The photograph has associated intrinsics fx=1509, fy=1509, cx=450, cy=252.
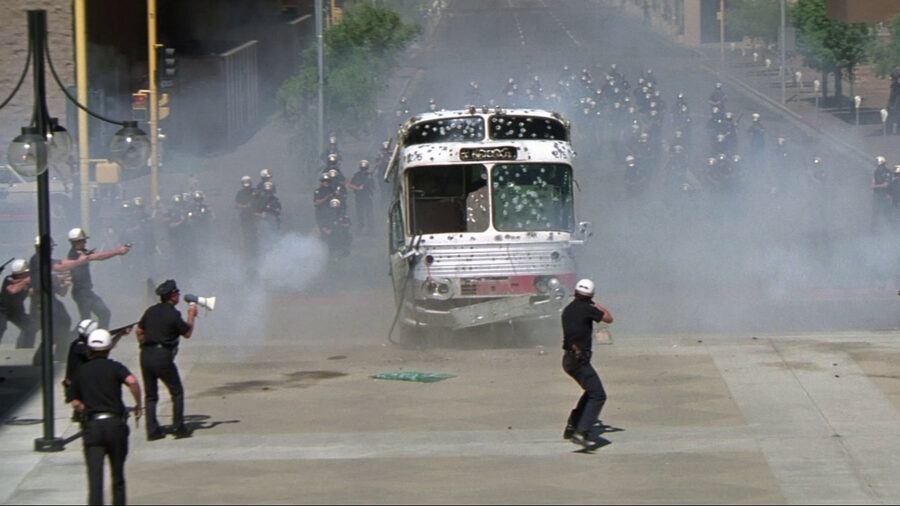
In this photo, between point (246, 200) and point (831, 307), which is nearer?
point (831, 307)

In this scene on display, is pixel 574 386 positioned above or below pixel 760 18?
below

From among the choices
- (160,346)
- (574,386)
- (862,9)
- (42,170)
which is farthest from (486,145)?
(862,9)

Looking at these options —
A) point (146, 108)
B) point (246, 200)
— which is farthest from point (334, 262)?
point (146, 108)

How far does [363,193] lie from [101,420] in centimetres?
1956

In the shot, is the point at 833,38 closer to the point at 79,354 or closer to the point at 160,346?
the point at 160,346

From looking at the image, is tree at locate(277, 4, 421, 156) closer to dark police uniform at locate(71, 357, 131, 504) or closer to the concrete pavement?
the concrete pavement

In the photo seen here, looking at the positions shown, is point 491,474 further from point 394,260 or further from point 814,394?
point 394,260

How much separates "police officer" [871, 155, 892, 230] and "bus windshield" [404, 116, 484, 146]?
10.8 metres

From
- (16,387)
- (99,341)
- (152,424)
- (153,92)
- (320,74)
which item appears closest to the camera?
(99,341)

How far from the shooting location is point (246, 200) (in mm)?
27031

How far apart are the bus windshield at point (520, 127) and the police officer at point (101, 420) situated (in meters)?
8.90

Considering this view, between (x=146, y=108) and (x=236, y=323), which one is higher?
(x=146, y=108)

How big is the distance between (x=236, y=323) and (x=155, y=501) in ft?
33.8

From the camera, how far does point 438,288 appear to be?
18562 mm
